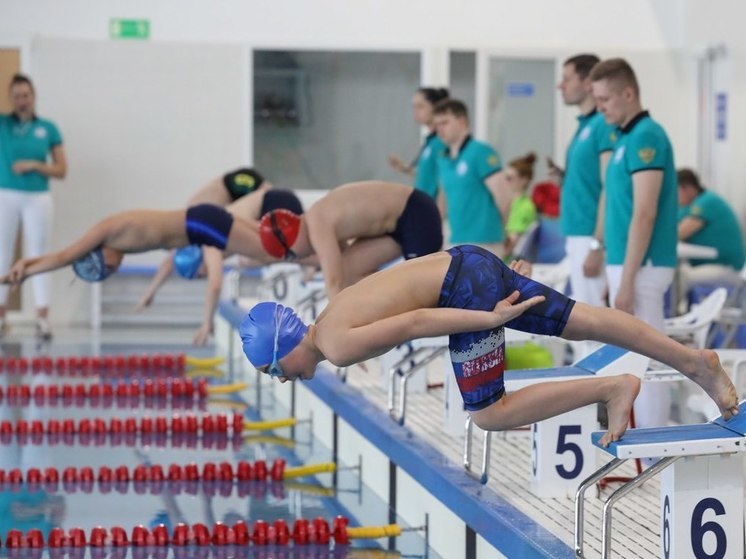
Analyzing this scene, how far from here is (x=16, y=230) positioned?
37.2ft

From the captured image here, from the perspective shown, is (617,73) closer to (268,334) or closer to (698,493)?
(268,334)

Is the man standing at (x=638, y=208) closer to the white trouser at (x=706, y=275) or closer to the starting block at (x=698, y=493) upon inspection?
the starting block at (x=698, y=493)

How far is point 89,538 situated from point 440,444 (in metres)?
1.33

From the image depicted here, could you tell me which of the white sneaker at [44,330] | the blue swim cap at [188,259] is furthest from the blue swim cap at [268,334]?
the white sneaker at [44,330]

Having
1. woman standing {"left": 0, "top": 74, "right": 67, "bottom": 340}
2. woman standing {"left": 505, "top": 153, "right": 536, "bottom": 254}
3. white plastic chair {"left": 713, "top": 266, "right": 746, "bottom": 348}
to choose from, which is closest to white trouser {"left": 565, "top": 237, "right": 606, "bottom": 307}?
white plastic chair {"left": 713, "top": 266, "right": 746, "bottom": 348}

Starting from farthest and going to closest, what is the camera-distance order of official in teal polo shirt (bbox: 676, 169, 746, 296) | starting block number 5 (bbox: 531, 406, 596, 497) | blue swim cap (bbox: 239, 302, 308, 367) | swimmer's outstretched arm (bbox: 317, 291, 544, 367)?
official in teal polo shirt (bbox: 676, 169, 746, 296) < starting block number 5 (bbox: 531, 406, 596, 497) < blue swim cap (bbox: 239, 302, 308, 367) < swimmer's outstretched arm (bbox: 317, 291, 544, 367)

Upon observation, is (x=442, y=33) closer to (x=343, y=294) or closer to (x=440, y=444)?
(x=440, y=444)

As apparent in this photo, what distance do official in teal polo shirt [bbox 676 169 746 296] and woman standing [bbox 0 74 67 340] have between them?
15.8 feet

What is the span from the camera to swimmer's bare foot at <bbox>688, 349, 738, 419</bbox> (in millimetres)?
3721

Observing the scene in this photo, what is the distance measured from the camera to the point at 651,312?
205 inches

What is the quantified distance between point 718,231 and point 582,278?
174 inches

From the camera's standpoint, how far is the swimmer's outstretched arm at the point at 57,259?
6.39m

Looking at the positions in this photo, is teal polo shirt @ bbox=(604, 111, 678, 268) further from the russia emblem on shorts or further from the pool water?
the russia emblem on shorts

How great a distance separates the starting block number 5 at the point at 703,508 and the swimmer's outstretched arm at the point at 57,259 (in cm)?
373
